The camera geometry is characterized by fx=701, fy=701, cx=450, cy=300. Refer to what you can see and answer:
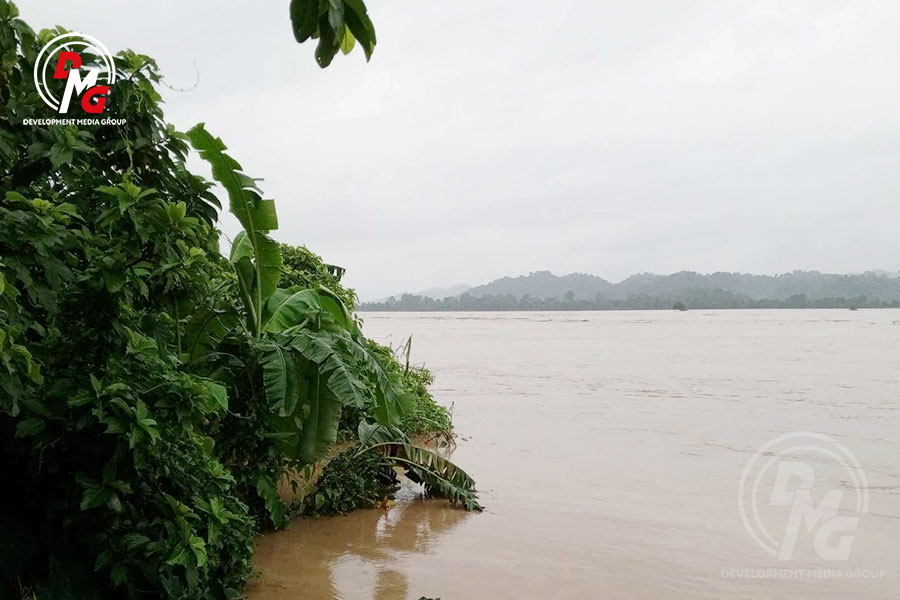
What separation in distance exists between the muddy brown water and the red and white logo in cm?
337

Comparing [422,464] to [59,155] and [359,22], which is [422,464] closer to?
[59,155]

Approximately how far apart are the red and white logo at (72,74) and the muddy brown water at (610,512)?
3368mm

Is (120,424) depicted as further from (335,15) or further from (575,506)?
(575,506)

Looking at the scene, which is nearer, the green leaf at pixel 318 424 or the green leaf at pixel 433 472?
the green leaf at pixel 318 424

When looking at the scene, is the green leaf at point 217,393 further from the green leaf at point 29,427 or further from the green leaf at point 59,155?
the green leaf at point 59,155

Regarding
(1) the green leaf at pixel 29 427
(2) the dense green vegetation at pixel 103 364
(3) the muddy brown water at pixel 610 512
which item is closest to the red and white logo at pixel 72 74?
(2) the dense green vegetation at pixel 103 364

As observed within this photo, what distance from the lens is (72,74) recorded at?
361 centimetres

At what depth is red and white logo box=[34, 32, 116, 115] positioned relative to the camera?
351cm

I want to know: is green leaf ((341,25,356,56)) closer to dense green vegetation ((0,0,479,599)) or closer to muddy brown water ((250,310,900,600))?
dense green vegetation ((0,0,479,599))

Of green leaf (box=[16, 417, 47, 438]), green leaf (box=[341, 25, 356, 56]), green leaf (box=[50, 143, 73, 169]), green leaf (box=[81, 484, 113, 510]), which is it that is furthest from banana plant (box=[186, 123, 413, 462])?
green leaf (box=[341, 25, 356, 56])

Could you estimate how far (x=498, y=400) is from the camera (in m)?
17.2

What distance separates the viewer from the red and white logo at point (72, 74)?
3.51 meters

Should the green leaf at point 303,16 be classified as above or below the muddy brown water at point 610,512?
above

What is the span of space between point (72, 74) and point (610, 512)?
6.49 metres
